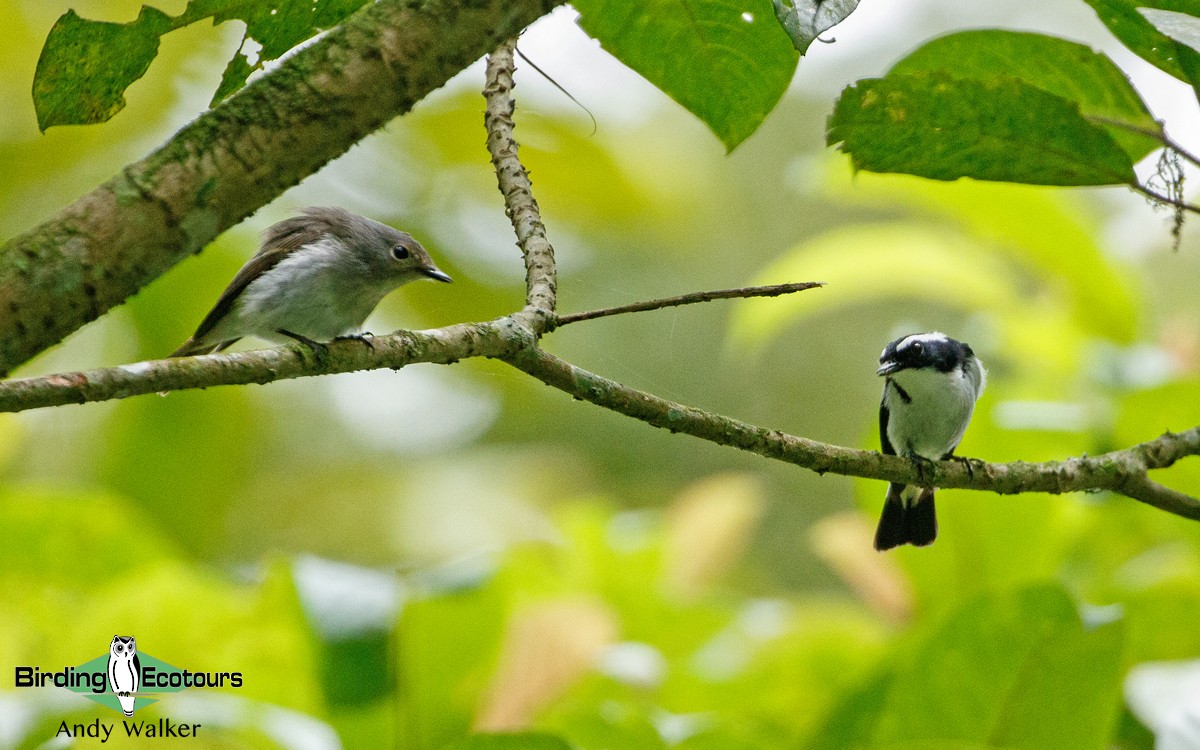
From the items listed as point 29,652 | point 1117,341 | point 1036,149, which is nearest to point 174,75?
point 29,652

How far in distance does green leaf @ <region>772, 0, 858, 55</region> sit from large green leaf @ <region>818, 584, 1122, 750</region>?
152cm

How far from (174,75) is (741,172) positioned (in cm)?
472

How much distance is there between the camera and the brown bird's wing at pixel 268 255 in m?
2.91

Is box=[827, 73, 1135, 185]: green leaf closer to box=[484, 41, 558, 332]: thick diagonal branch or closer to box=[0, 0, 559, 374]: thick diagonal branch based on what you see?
box=[484, 41, 558, 332]: thick diagonal branch

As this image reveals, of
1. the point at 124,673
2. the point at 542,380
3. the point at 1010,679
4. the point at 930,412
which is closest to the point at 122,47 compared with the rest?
the point at 542,380

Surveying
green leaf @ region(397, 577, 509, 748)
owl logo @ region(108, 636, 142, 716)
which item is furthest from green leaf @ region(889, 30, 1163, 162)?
owl logo @ region(108, 636, 142, 716)

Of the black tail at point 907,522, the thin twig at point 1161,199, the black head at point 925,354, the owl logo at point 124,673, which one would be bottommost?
the owl logo at point 124,673

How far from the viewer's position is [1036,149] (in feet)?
6.20

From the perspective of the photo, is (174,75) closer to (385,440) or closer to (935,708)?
(385,440)

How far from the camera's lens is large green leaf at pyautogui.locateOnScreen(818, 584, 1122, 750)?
2262 millimetres

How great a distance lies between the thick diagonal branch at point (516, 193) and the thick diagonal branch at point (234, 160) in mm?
540

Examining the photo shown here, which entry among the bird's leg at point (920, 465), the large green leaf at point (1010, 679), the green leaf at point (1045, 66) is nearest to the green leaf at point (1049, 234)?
the green leaf at point (1045, 66)

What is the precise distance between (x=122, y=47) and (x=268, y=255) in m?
1.63

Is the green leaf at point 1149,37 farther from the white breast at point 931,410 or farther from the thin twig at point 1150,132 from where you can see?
the white breast at point 931,410
